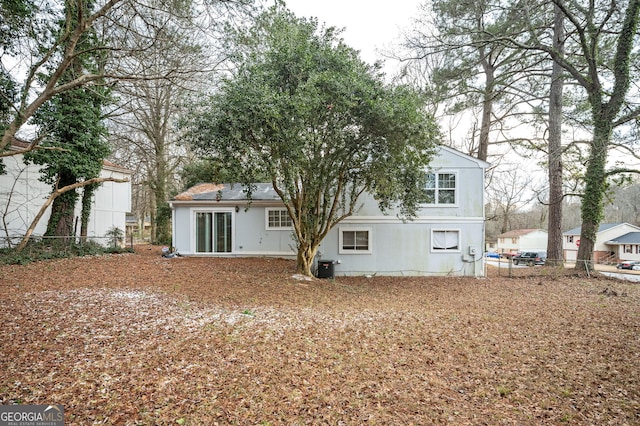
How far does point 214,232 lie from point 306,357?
37.5ft

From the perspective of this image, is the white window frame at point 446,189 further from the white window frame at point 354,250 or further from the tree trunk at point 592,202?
the tree trunk at point 592,202

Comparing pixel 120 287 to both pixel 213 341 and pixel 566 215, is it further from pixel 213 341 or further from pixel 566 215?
pixel 566 215

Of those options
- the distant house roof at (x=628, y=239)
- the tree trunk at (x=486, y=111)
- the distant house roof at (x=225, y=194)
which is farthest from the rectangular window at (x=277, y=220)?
the distant house roof at (x=628, y=239)

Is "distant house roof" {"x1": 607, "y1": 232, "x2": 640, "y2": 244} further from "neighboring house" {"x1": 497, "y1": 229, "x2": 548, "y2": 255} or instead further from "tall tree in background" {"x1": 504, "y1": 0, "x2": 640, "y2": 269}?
"tall tree in background" {"x1": 504, "y1": 0, "x2": 640, "y2": 269}

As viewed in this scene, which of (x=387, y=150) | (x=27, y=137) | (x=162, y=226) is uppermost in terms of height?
(x=27, y=137)

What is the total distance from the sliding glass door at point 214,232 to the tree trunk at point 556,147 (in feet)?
45.8

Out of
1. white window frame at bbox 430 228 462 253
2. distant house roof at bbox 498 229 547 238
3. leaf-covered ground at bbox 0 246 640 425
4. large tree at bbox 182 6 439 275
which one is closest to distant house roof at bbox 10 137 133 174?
leaf-covered ground at bbox 0 246 640 425

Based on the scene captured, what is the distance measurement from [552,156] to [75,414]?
51.0ft

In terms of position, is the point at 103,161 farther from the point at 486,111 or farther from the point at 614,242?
the point at 614,242

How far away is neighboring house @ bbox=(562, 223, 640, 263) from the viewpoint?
31750mm

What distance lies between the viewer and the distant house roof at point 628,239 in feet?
102

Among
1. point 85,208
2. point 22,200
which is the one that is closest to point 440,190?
point 85,208

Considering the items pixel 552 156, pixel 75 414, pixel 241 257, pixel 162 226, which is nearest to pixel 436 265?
pixel 552 156

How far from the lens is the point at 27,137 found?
14.6 m
